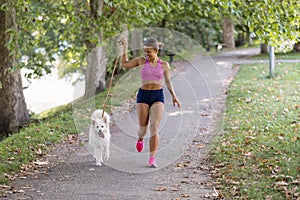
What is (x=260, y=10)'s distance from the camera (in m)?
11.4

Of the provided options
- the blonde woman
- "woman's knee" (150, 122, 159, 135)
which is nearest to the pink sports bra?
the blonde woman

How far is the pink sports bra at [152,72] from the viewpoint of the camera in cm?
769

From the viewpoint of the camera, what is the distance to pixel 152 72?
303 inches

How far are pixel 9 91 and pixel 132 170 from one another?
6.24 meters

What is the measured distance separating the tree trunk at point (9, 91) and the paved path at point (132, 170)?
2841mm

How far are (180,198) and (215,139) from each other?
3.69 metres

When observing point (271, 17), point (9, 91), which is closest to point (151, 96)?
point (271, 17)

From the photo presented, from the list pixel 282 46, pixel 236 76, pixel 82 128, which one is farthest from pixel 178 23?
pixel 82 128

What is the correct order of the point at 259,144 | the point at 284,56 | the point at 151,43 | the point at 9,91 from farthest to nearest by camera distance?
the point at 284,56, the point at 9,91, the point at 259,144, the point at 151,43

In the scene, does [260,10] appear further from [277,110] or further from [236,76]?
[236,76]

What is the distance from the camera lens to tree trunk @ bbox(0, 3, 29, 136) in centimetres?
1273

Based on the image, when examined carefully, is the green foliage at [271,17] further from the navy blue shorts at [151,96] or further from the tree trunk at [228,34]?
the tree trunk at [228,34]

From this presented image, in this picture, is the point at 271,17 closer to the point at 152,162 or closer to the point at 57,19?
the point at 152,162

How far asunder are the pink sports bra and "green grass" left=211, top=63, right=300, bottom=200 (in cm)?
174
